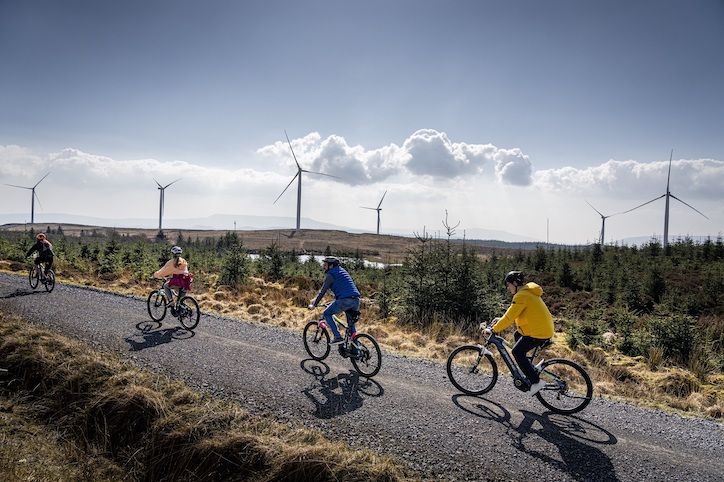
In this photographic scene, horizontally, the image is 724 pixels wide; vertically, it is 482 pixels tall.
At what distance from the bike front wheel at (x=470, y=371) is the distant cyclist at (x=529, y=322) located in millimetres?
778

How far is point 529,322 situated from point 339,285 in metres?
4.39

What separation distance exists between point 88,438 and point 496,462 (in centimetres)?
798

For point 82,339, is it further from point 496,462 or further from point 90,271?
point 90,271

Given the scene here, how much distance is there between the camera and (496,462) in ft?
21.3

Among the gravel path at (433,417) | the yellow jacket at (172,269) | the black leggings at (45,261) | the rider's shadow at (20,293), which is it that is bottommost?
the gravel path at (433,417)

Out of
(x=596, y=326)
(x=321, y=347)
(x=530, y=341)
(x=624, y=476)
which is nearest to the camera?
(x=624, y=476)

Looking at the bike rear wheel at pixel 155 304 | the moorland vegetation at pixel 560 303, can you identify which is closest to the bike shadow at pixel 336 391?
the moorland vegetation at pixel 560 303

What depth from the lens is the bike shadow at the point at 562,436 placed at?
636 cm

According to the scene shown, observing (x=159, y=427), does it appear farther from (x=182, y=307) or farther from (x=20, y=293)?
(x=20, y=293)

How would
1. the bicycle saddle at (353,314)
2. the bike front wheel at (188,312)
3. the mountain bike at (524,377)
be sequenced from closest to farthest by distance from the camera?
1. the mountain bike at (524,377)
2. the bicycle saddle at (353,314)
3. the bike front wheel at (188,312)

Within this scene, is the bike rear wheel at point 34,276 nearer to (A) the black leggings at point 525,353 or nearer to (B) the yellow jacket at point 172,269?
(B) the yellow jacket at point 172,269

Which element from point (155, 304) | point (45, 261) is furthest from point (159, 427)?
point (45, 261)

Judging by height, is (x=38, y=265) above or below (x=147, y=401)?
above

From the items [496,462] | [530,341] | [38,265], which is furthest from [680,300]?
[38,265]
